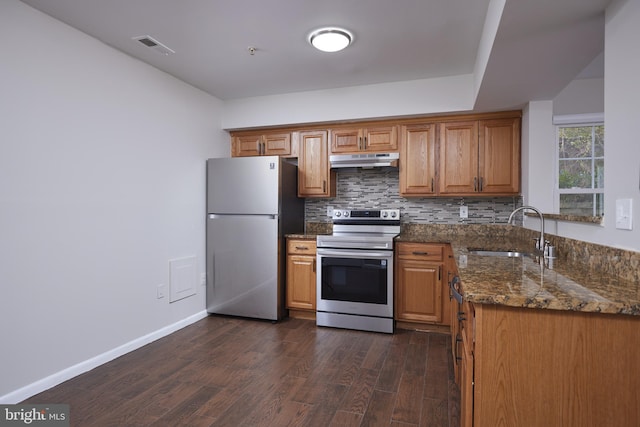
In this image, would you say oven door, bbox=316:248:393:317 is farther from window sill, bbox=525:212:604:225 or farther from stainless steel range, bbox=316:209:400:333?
window sill, bbox=525:212:604:225

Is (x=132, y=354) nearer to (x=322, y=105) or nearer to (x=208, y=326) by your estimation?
(x=208, y=326)

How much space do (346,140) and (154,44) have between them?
6.42ft

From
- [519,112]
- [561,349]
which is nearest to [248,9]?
[561,349]

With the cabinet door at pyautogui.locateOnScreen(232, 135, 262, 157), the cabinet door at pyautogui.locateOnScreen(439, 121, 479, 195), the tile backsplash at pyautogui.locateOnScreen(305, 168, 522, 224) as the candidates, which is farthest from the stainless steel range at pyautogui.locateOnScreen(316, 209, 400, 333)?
the cabinet door at pyautogui.locateOnScreen(232, 135, 262, 157)

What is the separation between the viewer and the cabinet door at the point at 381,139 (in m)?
3.64

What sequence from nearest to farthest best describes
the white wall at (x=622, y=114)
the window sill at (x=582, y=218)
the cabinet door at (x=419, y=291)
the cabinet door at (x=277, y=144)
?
the white wall at (x=622, y=114), the window sill at (x=582, y=218), the cabinet door at (x=419, y=291), the cabinet door at (x=277, y=144)

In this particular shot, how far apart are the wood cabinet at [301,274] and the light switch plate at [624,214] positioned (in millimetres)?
2522

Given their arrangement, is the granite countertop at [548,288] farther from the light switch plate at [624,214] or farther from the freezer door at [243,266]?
the freezer door at [243,266]

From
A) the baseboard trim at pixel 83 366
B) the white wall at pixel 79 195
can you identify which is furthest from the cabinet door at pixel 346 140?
the baseboard trim at pixel 83 366

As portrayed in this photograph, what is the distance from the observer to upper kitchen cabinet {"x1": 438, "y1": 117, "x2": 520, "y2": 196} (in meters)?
3.35

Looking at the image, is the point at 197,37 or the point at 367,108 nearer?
the point at 197,37

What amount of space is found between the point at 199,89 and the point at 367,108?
1754 millimetres

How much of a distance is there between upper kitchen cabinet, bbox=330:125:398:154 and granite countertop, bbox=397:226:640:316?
6.50ft

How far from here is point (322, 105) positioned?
12.1ft
